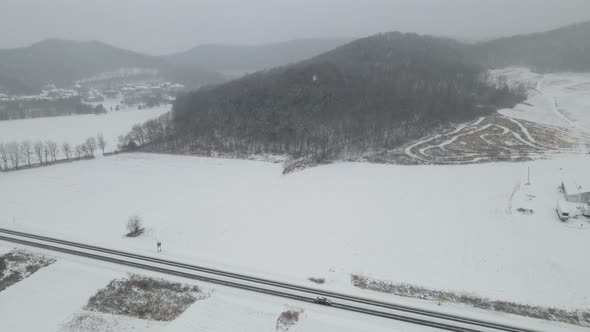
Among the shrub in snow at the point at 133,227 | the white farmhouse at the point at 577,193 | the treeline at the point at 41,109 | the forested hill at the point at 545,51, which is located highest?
the forested hill at the point at 545,51

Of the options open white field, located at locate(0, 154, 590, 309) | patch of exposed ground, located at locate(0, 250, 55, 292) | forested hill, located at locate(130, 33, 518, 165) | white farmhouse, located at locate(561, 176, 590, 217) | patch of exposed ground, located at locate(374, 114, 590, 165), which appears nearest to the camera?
open white field, located at locate(0, 154, 590, 309)

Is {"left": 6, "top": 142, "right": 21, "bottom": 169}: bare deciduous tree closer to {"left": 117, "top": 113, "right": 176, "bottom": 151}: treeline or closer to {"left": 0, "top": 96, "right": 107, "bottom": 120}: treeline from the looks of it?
{"left": 117, "top": 113, "right": 176, "bottom": 151}: treeline

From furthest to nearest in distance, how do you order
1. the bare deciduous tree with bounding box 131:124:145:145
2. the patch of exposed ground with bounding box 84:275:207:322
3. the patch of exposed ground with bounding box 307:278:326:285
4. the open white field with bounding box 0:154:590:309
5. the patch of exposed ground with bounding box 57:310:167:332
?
1. the bare deciduous tree with bounding box 131:124:145:145
2. the open white field with bounding box 0:154:590:309
3. the patch of exposed ground with bounding box 307:278:326:285
4. the patch of exposed ground with bounding box 84:275:207:322
5. the patch of exposed ground with bounding box 57:310:167:332

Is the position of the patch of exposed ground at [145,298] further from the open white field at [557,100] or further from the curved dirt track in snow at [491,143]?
the open white field at [557,100]

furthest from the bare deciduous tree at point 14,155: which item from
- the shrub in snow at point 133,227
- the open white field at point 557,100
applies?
the open white field at point 557,100

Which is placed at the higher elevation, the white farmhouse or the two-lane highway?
the white farmhouse

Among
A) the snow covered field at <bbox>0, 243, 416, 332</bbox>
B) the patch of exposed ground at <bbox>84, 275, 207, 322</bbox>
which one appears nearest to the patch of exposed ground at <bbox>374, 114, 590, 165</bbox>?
the snow covered field at <bbox>0, 243, 416, 332</bbox>

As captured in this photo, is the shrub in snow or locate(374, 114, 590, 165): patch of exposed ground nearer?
the shrub in snow

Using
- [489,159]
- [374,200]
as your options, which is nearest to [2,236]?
[374,200]

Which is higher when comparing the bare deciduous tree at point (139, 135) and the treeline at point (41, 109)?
the treeline at point (41, 109)
